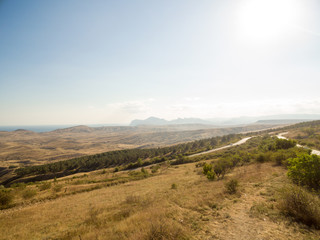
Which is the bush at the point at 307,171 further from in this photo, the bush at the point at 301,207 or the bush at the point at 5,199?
the bush at the point at 5,199

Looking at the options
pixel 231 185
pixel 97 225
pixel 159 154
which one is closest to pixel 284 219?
pixel 231 185

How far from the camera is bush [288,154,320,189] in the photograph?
37.9 feet

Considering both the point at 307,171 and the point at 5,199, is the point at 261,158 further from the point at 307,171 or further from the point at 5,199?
the point at 5,199

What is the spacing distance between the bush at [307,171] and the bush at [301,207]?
13.4 feet

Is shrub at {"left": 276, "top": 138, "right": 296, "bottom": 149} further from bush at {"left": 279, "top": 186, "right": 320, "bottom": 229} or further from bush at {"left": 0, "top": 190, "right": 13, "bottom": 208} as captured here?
bush at {"left": 0, "top": 190, "right": 13, "bottom": 208}

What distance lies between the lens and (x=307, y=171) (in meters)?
11.9

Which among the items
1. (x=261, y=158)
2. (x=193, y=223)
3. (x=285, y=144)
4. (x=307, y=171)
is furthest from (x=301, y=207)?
(x=285, y=144)

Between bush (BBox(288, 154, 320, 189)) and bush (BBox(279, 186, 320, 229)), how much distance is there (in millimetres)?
4099

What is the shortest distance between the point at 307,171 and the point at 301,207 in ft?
20.2

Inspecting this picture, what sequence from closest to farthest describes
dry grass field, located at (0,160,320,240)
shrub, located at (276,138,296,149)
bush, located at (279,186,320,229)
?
dry grass field, located at (0,160,320,240) → bush, located at (279,186,320,229) → shrub, located at (276,138,296,149)

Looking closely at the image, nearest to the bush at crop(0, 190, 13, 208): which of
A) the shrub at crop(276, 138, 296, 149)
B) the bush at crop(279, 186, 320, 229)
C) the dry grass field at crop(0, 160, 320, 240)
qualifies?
the dry grass field at crop(0, 160, 320, 240)

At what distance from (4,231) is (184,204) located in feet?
58.1

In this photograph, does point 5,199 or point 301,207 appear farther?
point 5,199

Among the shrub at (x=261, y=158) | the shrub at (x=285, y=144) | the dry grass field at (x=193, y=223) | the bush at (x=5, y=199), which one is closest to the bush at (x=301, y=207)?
the dry grass field at (x=193, y=223)
